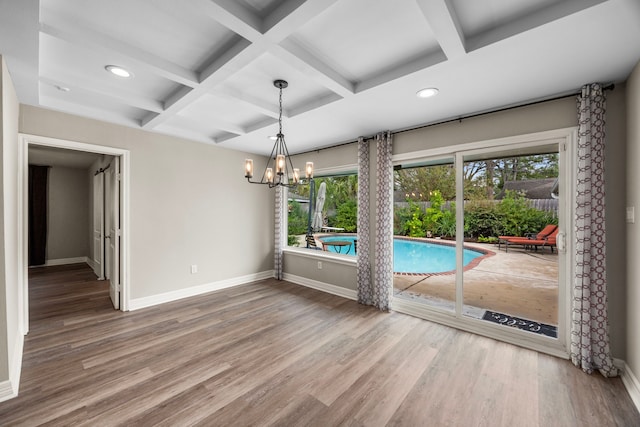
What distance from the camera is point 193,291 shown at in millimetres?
4281

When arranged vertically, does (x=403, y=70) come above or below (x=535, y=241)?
above

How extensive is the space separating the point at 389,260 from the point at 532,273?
63.3 inches

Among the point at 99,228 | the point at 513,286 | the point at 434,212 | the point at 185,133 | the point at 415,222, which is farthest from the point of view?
the point at 99,228

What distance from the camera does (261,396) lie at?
199 cm

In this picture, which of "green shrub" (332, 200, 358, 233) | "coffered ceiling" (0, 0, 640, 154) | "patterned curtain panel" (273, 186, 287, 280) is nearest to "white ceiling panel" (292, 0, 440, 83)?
"coffered ceiling" (0, 0, 640, 154)

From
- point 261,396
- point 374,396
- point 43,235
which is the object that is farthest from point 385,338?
point 43,235

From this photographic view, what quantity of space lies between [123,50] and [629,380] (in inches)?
184

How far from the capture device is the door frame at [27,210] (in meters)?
2.79

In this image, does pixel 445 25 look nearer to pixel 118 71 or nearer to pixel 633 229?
pixel 633 229

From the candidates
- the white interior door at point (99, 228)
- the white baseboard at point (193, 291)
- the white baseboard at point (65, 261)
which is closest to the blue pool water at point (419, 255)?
the white baseboard at point (193, 291)

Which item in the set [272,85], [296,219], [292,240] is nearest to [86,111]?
[272,85]

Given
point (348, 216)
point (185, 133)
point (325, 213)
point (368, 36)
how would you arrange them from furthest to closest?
point (325, 213), point (348, 216), point (185, 133), point (368, 36)

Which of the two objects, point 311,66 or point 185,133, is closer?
point 311,66

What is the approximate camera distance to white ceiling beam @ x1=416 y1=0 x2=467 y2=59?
1.44 meters
